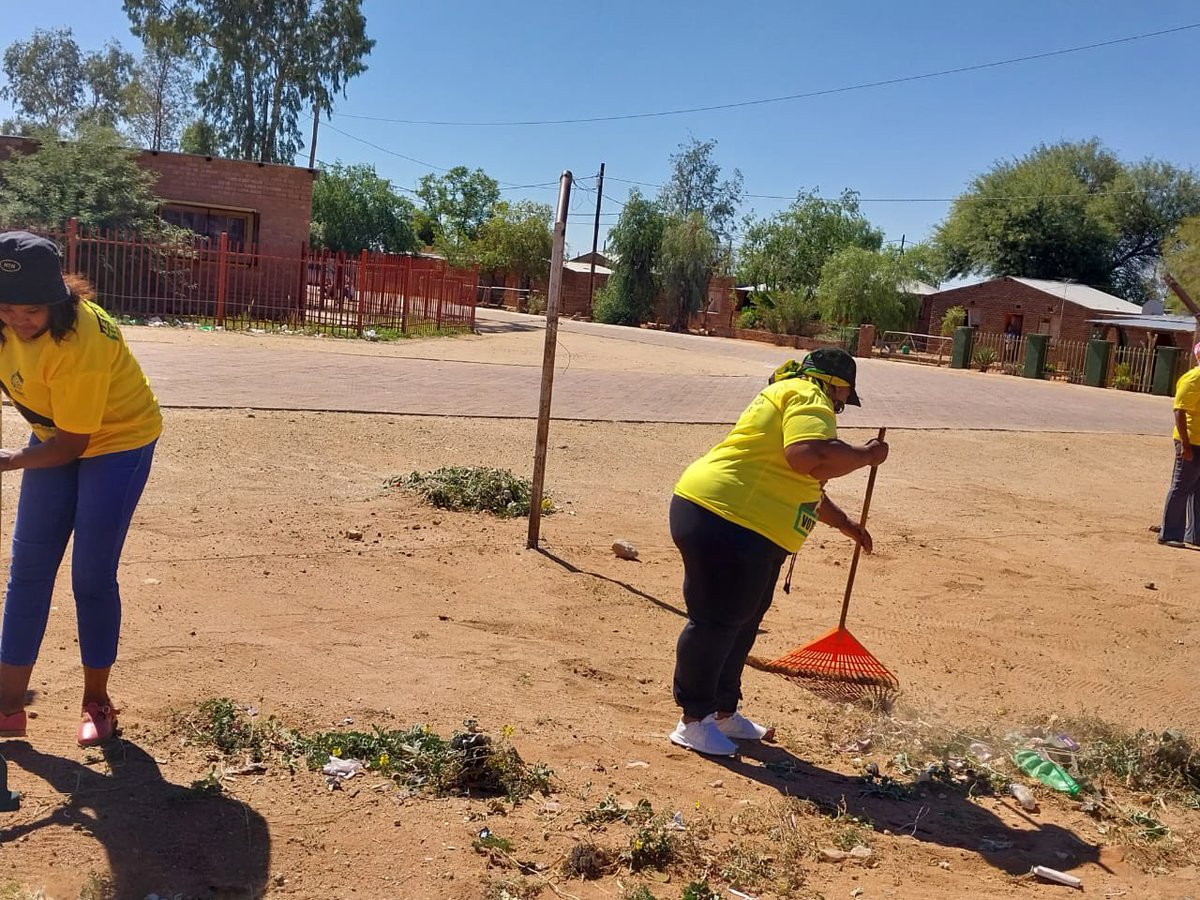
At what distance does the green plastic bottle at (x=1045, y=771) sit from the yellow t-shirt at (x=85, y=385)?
11.1 ft

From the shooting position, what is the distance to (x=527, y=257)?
57.6 metres

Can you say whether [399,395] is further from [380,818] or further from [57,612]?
[380,818]

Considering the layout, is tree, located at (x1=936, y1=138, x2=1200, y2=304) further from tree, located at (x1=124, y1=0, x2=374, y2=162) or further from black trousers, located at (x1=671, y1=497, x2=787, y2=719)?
black trousers, located at (x1=671, y1=497, x2=787, y2=719)

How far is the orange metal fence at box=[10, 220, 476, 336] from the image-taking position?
22.5m

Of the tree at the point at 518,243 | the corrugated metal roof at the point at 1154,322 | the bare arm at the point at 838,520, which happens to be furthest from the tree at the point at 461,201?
the bare arm at the point at 838,520

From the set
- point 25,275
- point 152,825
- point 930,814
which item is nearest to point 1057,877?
point 930,814

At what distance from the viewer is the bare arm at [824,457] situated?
3.67m

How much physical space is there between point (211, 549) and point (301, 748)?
2.63 meters

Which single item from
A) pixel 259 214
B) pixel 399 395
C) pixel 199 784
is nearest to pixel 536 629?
pixel 199 784

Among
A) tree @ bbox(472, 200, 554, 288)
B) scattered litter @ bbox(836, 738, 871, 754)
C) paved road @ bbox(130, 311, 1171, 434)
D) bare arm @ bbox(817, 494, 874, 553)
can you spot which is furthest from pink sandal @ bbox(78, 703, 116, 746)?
tree @ bbox(472, 200, 554, 288)

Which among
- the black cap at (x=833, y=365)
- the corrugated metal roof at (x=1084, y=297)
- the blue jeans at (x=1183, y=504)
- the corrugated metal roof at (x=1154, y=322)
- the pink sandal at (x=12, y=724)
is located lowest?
the pink sandal at (x=12, y=724)

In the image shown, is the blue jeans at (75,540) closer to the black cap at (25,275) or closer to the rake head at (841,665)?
the black cap at (25,275)

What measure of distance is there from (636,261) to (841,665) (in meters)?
46.1

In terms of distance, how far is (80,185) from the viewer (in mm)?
23781
